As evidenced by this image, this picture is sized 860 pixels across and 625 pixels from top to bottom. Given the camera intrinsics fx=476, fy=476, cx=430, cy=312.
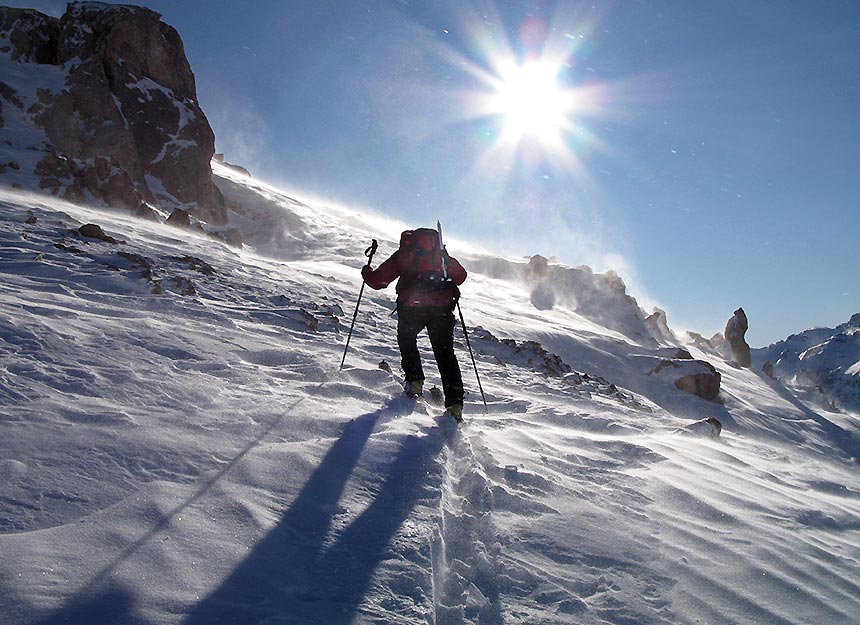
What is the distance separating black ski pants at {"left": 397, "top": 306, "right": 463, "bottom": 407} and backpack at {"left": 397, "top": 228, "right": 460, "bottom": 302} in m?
0.22

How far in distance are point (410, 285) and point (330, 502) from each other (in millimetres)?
2909

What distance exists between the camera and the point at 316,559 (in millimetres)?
1952

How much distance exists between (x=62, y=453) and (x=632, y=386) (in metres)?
17.1

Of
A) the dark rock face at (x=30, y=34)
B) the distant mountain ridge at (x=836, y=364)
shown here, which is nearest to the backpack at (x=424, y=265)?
the dark rock face at (x=30, y=34)

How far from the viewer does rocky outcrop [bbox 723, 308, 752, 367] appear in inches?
1615

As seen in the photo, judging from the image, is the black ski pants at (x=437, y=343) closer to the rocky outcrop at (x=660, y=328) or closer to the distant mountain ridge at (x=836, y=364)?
the rocky outcrop at (x=660, y=328)

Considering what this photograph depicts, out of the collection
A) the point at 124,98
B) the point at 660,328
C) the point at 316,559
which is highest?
the point at 124,98

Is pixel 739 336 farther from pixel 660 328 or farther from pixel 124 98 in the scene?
pixel 124 98

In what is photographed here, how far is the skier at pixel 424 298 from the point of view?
4926 millimetres

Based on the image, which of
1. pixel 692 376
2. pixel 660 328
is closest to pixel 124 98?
pixel 692 376

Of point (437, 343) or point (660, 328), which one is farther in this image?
point (660, 328)

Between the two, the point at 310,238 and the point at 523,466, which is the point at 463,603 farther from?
the point at 310,238

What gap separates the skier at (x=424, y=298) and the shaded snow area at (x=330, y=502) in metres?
0.39

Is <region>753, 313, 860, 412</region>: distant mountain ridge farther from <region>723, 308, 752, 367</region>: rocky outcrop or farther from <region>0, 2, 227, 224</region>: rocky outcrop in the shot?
<region>0, 2, 227, 224</region>: rocky outcrop
